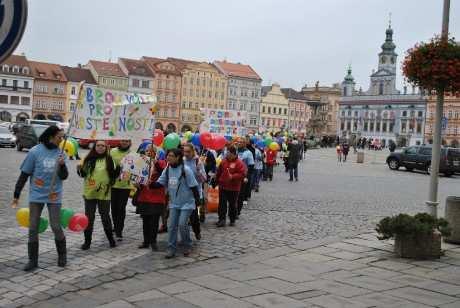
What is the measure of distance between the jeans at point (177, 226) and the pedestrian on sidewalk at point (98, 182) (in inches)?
35.7

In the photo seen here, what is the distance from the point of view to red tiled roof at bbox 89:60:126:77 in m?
95.4

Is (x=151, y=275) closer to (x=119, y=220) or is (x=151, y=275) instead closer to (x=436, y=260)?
(x=119, y=220)

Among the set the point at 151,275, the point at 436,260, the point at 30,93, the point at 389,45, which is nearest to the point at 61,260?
the point at 151,275

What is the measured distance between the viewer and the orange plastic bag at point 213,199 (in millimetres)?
12617

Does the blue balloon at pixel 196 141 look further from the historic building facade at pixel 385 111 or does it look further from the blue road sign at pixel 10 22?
the historic building facade at pixel 385 111

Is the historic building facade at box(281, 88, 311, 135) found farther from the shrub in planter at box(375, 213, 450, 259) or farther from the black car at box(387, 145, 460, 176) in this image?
the shrub in planter at box(375, 213, 450, 259)

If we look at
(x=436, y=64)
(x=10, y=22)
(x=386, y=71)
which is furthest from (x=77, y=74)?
(x=10, y=22)

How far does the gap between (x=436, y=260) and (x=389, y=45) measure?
13429 cm

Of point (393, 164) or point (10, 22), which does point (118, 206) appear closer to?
point (10, 22)

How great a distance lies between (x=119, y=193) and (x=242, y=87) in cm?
10841

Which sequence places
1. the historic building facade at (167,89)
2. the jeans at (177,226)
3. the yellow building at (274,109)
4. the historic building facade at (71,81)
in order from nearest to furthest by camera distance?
1. the jeans at (177,226)
2. the historic building facade at (71,81)
3. the historic building facade at (167,89)
4. the yellow building at (274,109)

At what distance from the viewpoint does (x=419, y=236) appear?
8.36m

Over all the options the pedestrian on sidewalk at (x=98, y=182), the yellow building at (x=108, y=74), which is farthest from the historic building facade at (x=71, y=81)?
the pedestrian on sidewalk at (x=98, y=182)

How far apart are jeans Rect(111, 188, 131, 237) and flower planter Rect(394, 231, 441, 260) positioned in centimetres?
400
